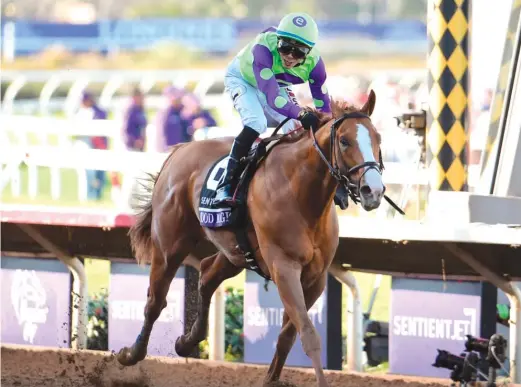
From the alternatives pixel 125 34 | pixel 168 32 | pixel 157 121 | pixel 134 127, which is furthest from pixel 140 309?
pixel 168 32

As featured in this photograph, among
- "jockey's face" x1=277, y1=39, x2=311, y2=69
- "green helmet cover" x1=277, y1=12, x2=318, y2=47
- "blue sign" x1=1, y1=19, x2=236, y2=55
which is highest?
"blue sign" x1=1, y1=19, x2=236, y2=55

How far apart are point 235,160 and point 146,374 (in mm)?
1552

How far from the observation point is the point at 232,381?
239 inches

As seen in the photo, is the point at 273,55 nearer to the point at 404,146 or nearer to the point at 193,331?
the point at 193,331

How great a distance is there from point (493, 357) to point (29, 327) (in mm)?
3165

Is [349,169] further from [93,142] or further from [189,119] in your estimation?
[93,142]

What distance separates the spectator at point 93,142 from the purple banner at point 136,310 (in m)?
5.12

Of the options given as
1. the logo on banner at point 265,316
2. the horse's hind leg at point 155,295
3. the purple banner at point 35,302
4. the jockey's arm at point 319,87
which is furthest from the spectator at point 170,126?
the jockey's arm at point 319,87

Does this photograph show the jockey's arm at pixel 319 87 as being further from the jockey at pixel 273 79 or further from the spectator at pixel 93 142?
the spectator at pixel 93 142

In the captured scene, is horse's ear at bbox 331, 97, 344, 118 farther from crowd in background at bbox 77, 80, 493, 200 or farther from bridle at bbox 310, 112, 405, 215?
crowd in background at bbox 77, 80, 493, 200

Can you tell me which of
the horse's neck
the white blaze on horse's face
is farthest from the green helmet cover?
the white blaze on horse's face

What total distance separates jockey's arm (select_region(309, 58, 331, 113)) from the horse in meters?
0.28

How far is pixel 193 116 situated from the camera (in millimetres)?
10227

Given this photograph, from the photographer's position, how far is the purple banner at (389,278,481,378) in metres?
5.74
